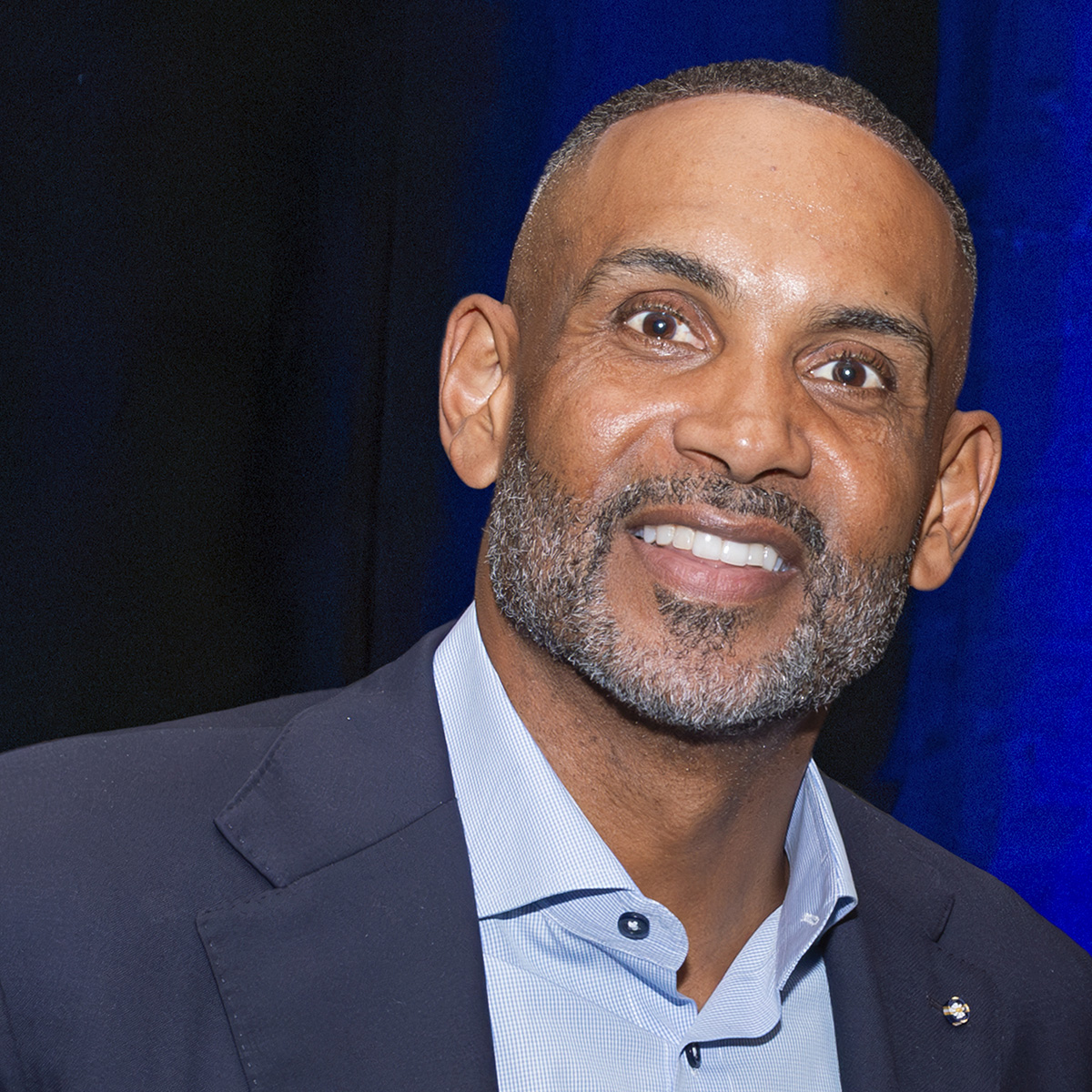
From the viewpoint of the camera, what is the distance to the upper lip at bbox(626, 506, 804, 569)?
1.64 m

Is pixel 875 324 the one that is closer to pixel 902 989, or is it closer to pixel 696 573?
pixel 696 573

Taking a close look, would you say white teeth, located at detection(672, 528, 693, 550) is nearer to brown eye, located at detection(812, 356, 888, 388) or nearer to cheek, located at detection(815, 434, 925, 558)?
cheek, located at detection(815, 434, 925, 558)

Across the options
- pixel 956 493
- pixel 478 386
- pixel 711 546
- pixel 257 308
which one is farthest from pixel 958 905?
pixel 257 308

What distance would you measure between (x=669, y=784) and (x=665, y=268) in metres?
0.66

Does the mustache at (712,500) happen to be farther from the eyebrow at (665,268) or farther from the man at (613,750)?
the eyebrow at (665,268)

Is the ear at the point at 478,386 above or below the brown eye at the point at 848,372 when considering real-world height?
below

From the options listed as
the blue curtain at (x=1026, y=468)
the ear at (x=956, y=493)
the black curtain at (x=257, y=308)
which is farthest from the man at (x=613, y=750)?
the blue curtain at (x=1026, y=468)

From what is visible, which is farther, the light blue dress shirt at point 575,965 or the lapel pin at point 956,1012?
the lapel pin at point 956,1012

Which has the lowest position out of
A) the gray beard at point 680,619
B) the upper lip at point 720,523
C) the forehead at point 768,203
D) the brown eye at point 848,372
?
the gray beard at point 680,619

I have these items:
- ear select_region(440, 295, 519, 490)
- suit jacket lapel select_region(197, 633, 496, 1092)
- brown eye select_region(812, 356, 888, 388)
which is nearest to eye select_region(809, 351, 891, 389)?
brown eye select_region(812, 356, 888, 388)

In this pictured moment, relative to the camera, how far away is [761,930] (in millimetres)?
1860

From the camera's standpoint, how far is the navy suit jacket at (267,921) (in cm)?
145

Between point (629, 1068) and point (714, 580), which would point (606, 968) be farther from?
A: point (714, 580)

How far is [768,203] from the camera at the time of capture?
172 centimetres
